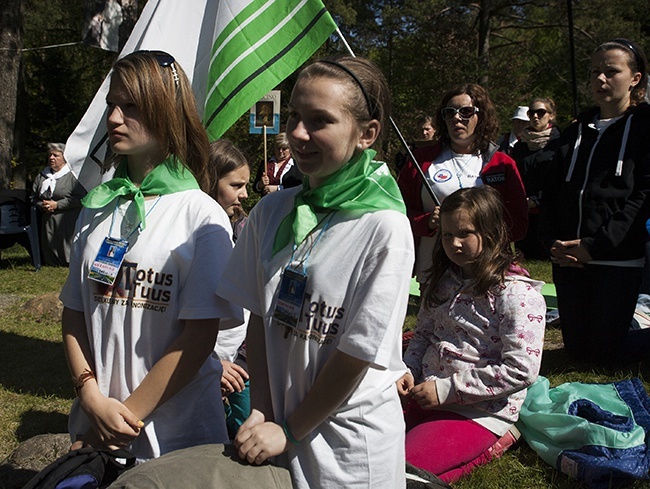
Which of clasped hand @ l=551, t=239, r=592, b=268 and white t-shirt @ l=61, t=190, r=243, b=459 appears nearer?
white t-shirt @ l=61, t=190, r=243, b=459

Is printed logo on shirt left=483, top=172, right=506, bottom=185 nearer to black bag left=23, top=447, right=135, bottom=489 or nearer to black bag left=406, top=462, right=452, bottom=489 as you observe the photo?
black bag left=406, top=462, right=452, bottom=489

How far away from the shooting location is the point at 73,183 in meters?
11.1

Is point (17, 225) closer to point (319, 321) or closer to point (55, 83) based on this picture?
point (319, 321)

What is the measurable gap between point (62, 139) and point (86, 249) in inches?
949

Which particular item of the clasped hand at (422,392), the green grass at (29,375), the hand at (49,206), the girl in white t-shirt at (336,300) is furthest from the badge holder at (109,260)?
the hand at (49,206)

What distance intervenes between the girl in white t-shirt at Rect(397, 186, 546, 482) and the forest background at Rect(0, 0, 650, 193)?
13.3 metres

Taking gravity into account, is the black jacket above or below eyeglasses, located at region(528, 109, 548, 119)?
below

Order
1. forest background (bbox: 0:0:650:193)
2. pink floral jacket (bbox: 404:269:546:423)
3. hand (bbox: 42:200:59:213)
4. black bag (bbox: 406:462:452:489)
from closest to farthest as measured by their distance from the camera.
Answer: black bag (bbox: 406:462:452:489), pink floral jacket (bbox: 404:269:546:423), hand (bbox: 42:200:59:213), forest background (bbox: 0:0:650:193)

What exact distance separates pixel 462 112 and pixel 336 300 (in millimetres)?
3186

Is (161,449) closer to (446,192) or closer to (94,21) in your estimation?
(446,192)

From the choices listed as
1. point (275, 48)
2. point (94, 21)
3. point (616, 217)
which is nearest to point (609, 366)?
point (616, 217)

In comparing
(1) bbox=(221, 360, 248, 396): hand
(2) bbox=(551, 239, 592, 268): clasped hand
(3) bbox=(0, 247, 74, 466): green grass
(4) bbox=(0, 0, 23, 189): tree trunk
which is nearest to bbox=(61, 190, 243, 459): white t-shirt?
(1) bbox=(221, 360, 248, 396): hand

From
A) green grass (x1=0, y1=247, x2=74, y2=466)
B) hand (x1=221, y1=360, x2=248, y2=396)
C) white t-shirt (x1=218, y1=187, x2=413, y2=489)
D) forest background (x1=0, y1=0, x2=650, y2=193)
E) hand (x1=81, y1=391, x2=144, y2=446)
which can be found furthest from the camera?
forest background (x1=0, y1=0, x2=650, y2=193)

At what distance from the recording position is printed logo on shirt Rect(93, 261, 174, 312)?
2.17m
